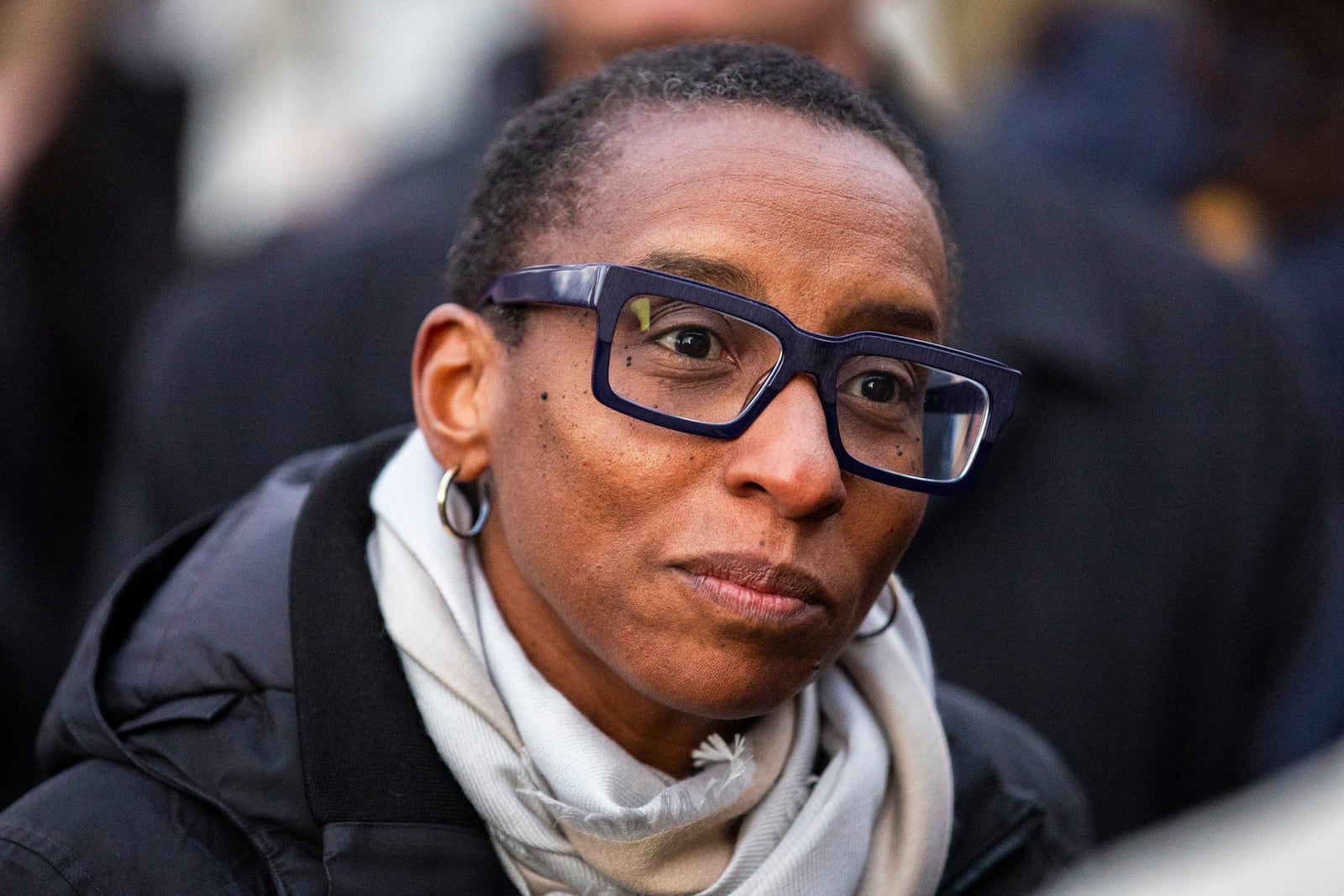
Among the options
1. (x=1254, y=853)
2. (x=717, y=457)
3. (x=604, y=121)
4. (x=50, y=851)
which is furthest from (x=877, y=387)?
(x=50, y=851)

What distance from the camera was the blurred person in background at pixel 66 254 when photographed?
4816mm

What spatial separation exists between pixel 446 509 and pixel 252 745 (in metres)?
0.47

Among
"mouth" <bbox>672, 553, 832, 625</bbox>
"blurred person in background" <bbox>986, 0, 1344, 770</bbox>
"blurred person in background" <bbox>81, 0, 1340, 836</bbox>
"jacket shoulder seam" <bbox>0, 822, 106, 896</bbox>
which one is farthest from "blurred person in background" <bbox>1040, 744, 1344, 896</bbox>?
"blurred person in background" <bbox>986, 0, 1344, 770</bbox>

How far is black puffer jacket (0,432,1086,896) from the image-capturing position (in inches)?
91.7

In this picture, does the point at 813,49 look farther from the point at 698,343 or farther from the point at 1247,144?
the point at 698,343

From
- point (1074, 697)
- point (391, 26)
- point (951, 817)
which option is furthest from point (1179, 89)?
point (391, 26)

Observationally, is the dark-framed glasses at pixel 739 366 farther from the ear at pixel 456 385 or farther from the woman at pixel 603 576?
the ear at pixel 456 385

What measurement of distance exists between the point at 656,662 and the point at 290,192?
522 centimetres

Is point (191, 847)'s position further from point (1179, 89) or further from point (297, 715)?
point (1179, 89)

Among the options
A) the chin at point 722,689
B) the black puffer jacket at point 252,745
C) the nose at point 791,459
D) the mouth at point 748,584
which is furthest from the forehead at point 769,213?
the black puffer jacket at point 252,745

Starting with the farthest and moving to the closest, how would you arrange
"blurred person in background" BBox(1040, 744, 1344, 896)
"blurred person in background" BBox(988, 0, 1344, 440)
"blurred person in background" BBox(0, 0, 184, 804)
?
"blurred person in background" BBox(0, 0, 184, 804) < "blurred person in background" BBox(988, 0, 1344, 440) < "blurred person in background" BBox(1040, 744, 1344, 896)

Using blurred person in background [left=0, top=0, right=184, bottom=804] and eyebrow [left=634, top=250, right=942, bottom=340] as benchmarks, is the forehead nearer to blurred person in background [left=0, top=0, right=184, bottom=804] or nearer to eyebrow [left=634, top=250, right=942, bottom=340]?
eyebrow [left=634, top=250, right=942, bottom=340]

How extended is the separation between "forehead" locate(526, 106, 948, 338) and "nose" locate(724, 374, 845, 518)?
4.9 inches

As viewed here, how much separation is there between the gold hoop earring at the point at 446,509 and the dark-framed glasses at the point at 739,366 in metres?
0.31
